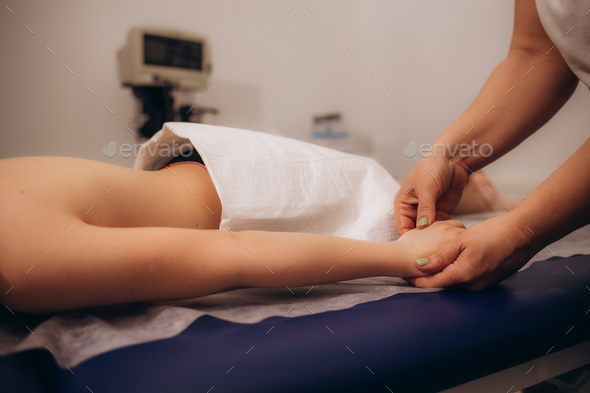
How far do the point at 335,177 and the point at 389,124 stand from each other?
94.8 inches

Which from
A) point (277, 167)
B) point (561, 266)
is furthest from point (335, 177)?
point (561, 266)

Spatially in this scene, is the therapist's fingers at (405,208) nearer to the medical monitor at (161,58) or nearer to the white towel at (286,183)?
the white towel at (286,183)

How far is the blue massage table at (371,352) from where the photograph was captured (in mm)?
343

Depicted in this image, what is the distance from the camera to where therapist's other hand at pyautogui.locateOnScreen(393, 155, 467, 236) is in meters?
0.69

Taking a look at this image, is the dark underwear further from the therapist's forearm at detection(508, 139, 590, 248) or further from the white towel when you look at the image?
the therapist's forearm at detection(508, 139, 590, 248)

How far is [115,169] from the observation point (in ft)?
1.92

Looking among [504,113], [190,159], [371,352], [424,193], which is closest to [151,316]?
[371,352]

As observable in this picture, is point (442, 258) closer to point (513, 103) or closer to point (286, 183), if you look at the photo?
point (286, 183)

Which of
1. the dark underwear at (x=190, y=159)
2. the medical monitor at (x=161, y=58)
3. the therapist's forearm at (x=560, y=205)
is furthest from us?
the medical monitor at (x=161, y=58)

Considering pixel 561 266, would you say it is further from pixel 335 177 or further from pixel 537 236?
pixel 335 177

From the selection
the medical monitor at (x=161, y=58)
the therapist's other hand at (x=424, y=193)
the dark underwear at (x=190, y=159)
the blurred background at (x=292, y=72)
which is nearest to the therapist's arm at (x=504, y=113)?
the therapist's other hand at (x=424, y=193)

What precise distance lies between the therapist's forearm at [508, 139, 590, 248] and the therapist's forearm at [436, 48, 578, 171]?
0.29m

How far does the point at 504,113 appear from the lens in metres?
0.79

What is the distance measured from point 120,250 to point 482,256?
20.1 inches
